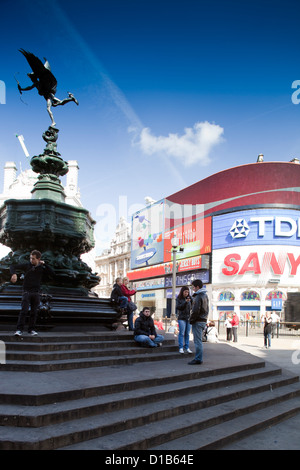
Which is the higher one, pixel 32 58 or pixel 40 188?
pixel 32 58

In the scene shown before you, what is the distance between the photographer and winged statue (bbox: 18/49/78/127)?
8281 millimetres

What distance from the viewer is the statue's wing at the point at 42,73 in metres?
8.18

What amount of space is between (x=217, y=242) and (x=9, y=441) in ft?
149

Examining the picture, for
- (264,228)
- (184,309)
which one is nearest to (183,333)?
(184,309)

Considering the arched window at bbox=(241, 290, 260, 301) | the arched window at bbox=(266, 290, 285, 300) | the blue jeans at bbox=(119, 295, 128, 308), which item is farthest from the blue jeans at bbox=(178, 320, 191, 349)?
the arched window at bbox=(241, 290, 260, 301)

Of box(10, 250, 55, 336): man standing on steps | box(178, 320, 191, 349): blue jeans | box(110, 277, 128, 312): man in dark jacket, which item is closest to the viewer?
box(10, 250, 55, 336): man standing on steps

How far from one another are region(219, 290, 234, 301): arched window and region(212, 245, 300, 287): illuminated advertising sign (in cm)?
149

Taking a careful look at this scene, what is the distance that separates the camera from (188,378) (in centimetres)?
474

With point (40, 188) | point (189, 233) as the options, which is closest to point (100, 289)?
point (189, 233)

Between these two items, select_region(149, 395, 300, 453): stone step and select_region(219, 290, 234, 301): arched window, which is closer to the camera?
select_region(149, 395, 300, 453): stone step

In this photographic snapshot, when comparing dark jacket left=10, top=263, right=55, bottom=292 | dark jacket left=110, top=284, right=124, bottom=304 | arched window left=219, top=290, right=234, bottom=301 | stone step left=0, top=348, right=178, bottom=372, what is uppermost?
dark jacket left=10, top=263, right=55, bottom=292

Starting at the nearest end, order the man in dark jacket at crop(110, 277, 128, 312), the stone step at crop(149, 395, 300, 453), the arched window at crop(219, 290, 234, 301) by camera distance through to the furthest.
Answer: the stone step at crop(149, 395, 300, 453), the man in dark jacket at crop(110, 277, 128, 312), the arched window at crop(219, 290, 234, 301)
